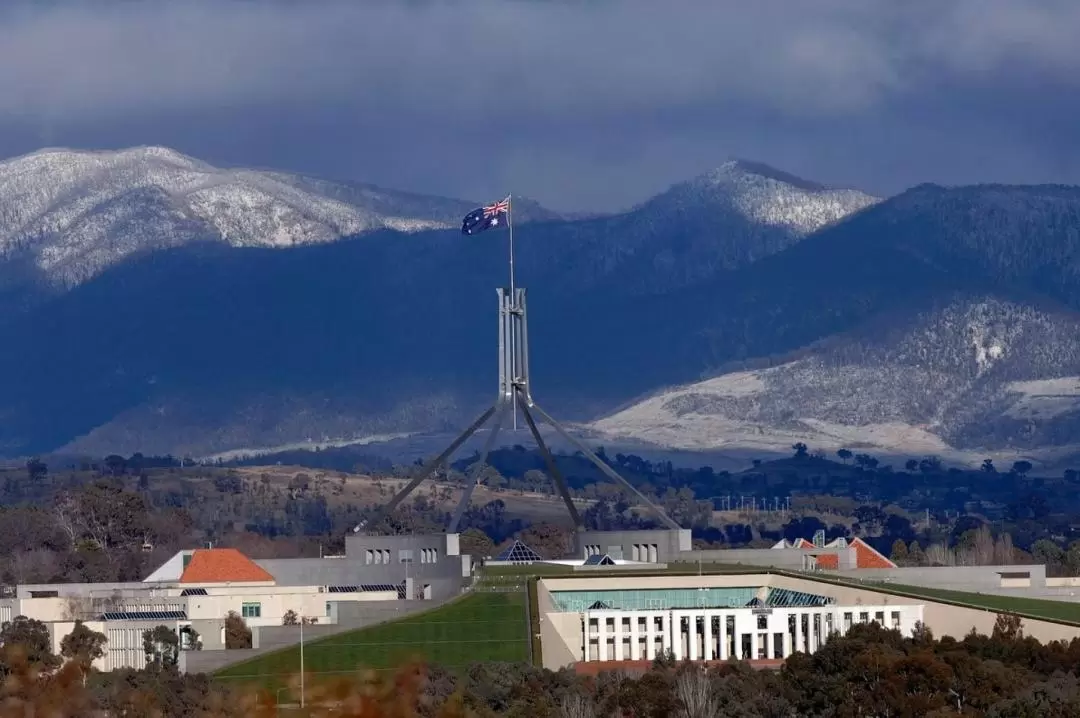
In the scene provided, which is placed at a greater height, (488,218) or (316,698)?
(488,218)

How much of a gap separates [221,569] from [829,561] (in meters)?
25.6

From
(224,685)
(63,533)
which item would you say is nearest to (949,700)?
(224,685)

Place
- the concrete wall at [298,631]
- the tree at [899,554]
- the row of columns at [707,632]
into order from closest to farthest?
the concrete wall at [298,631]
the row of columns at [707,632]
the tree at [899,554]

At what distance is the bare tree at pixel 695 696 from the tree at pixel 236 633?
877 inches

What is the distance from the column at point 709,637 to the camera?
354 ft

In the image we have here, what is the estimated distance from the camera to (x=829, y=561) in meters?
128

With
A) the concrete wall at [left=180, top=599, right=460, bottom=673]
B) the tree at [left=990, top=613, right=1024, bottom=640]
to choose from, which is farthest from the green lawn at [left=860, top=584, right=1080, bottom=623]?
the concrete wall at [left=180, top=599, right=460, bottom=673]

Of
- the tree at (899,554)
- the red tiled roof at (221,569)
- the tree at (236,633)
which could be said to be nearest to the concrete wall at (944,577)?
the red tiled roof at (221,569)

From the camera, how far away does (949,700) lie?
8094 cm

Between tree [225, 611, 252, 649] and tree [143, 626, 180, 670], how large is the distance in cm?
184

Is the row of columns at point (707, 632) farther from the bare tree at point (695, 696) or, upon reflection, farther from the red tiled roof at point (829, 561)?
the bare tree at point (695, 696)

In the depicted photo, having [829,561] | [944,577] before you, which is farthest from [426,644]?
[829,561]

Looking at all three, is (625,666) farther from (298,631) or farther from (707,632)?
(298,631)

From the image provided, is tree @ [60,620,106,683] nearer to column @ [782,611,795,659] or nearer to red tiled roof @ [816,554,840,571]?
column @ [782,611,795,659]
